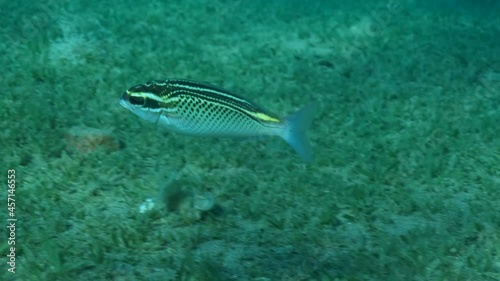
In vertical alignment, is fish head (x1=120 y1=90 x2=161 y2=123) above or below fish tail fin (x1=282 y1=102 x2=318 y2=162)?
below

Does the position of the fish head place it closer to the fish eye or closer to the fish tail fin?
the fish eye

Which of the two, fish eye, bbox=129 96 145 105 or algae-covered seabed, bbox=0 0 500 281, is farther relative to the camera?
algae-covered seabed, bbox=0 0 500 281

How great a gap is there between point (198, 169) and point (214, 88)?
6.87 feet

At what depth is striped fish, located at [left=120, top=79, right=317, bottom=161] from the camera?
3.73 metres

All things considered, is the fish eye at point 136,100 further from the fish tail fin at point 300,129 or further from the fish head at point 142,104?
the fish tail fin at point 300,129

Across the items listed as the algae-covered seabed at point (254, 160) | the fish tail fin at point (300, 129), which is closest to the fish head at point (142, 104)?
the fish tail fin at point (300, 129)

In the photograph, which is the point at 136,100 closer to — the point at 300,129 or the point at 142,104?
the point at 142,104

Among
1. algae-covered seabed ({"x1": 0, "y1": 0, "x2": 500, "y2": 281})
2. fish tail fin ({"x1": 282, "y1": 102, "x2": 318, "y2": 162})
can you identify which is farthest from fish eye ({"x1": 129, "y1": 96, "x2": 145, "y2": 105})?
algae-covered seabed ({"x1": 0, "y1": 0, "x2": 500, "y2": 281})

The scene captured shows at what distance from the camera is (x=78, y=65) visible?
8141mm

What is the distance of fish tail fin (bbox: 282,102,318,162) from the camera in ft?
12.3

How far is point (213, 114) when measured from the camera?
12.2 ft

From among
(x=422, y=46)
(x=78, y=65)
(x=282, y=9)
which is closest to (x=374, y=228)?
(x=78, y=65)

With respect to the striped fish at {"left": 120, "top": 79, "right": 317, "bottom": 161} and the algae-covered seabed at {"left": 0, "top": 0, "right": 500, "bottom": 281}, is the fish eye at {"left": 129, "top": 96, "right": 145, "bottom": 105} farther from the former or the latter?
the algae-covered seabed at {"left": 0, "top": 0, "right": 500, "bottom": 281}

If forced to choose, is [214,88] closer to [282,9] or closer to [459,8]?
[282,9]
